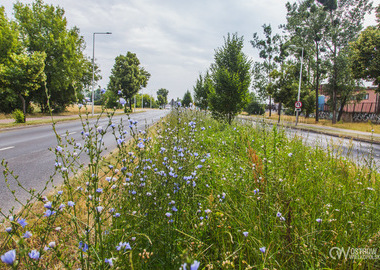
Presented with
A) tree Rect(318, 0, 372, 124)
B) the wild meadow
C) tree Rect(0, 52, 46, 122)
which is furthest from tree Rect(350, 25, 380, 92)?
tree Rect(0, 52, 46, 122)

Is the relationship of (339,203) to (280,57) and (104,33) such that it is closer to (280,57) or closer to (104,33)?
(104,33)

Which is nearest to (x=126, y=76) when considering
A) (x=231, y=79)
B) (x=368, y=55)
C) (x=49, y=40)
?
(x=49, y=40)

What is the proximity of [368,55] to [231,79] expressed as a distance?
36.4 ft

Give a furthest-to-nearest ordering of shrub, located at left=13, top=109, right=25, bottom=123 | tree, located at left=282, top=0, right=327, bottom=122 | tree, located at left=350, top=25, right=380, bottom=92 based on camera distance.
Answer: tree, located at left=282, top=0, right=327, bottom=122 < shrub, located at left=13, top=109, right=25, bottom=123 < tree, located at left=350, top=25, right=380, bottom=92

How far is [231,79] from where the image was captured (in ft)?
38.7

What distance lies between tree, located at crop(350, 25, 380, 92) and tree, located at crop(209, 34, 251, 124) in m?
9.46

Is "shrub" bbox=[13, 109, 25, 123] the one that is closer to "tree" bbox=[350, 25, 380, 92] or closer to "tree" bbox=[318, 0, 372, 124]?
"tree" bbox=[350, 25, 380, 92]

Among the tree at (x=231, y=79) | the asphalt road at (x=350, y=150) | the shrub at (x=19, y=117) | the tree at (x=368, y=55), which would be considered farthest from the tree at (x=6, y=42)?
the tree at (x=368, y=55)

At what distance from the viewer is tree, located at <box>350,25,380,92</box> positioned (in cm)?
1451

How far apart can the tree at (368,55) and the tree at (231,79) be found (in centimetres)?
946

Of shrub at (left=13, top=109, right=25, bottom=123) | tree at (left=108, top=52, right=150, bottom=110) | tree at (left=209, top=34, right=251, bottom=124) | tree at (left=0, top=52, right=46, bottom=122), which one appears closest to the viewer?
tree at (left=209, top=34, right=251, bottom=124)

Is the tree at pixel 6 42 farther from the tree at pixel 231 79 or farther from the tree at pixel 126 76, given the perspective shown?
the tree at pixel 126 76

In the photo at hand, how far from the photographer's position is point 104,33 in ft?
78.1

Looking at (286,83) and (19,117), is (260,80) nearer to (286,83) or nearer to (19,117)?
(286,83)
